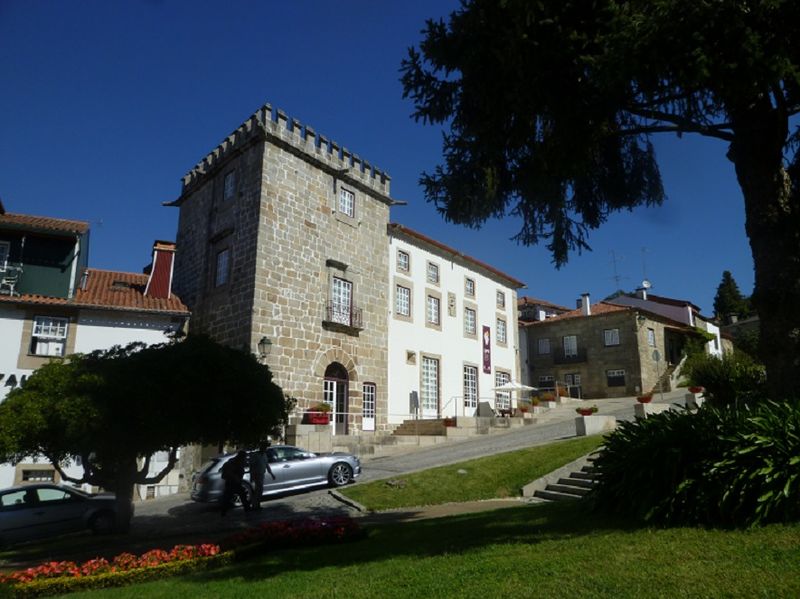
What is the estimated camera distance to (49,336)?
19.0m

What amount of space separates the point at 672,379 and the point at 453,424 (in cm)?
2053

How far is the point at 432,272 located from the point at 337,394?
331 inches

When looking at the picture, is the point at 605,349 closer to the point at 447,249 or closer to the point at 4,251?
the point at 447,249

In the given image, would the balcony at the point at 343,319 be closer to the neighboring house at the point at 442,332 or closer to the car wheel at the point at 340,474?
the neighboring house at the point at 442,332

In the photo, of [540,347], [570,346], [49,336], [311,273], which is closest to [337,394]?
[311,273]

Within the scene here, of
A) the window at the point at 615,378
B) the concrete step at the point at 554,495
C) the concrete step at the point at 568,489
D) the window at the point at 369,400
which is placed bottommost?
the concrete step at the point at 554,495

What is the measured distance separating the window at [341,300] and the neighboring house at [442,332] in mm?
2450

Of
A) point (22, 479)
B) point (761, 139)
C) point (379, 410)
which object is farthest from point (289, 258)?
point (761, 139)

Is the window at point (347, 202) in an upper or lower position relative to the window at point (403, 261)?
upper

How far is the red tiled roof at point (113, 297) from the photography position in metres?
19.2

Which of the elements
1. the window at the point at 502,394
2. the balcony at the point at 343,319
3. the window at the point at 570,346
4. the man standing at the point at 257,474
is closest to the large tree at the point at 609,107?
the man standing at the point at 257,474

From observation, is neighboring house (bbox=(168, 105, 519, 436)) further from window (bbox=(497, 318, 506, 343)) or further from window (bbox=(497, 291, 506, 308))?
window (bbox=(497, 291, 506, 308))

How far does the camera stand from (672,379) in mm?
37219

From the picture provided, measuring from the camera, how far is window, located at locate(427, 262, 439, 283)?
2777 centimetres
